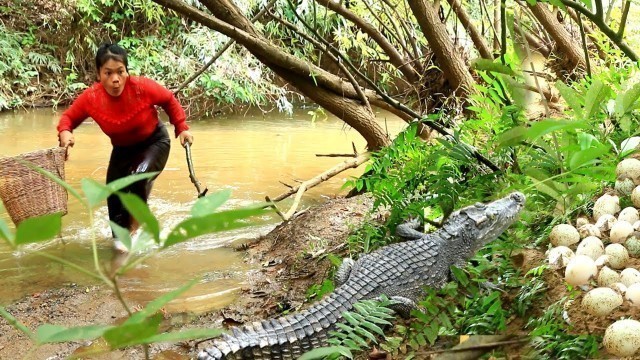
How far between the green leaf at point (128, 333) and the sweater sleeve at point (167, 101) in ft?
15.3

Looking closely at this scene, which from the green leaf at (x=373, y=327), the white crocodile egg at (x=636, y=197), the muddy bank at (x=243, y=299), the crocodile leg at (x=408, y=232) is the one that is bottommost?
the muddy bank at (x=243, y=299)

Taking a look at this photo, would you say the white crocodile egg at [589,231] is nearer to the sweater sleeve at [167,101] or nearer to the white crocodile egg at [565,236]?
the white crocodile egg at [565,236]

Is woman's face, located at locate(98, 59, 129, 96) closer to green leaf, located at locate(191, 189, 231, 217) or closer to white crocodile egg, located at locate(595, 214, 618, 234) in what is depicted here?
white crocodile egg, located at locate(595, 214, 618, 234)

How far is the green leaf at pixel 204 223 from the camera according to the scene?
0.56 metres

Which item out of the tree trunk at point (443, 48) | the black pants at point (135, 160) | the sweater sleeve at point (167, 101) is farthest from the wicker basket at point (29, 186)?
the tree trunk at point (443, 48)

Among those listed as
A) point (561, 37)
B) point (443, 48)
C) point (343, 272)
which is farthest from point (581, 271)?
point (561, 37)

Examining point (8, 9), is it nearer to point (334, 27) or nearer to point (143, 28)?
point (143, 28)

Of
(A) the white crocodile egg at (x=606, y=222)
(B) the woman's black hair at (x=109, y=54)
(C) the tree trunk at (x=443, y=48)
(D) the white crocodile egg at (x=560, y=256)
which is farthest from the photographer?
(C) the tree trunk at (x=443, y=48)

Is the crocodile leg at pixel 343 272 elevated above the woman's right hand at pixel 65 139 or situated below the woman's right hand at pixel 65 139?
below

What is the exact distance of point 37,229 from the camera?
58cm

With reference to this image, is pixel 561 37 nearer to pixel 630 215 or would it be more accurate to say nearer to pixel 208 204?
pixel 630 215

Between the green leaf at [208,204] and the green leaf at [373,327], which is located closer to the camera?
the green leaf at [208,204]

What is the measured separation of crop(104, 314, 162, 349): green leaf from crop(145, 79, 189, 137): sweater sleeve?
15.3 feet

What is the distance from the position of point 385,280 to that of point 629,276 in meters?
1.47
